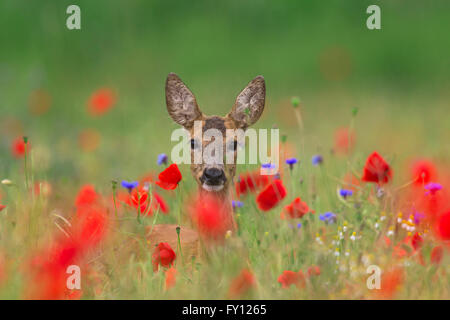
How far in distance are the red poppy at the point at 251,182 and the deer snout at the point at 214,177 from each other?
379 mm

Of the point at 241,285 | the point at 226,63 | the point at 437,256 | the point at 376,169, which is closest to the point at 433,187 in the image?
the point at 376,169

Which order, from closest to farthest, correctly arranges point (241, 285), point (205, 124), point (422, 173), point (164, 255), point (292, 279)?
point (241, 285)
point (292, 279)
point (164, 255)
point (422, 173)
point (205, 124)

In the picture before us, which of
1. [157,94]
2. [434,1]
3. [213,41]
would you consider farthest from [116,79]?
[434,1]

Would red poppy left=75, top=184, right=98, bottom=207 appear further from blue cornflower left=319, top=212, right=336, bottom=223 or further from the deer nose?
blue cornflower left=319, top=212, right=336, bottom=223

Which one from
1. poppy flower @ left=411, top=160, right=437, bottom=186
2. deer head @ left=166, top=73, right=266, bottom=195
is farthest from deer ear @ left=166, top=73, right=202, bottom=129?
poppy flower @ left=411, top=160, right=437, bottom=186

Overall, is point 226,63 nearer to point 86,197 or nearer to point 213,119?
point 213,119

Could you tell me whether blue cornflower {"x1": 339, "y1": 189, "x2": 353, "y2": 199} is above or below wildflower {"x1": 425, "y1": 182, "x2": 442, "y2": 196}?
below

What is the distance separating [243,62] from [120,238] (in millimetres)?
6029

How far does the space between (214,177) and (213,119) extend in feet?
1.41

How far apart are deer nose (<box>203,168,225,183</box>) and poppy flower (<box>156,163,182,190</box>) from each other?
0.72 ft

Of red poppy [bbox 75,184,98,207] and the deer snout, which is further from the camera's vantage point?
red poppy [bbox 75,184,98,207]

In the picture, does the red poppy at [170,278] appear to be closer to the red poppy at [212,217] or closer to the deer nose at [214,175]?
the red poppy at [212,217]

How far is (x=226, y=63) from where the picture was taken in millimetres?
9719

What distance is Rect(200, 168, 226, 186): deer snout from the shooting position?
3.91 metres
